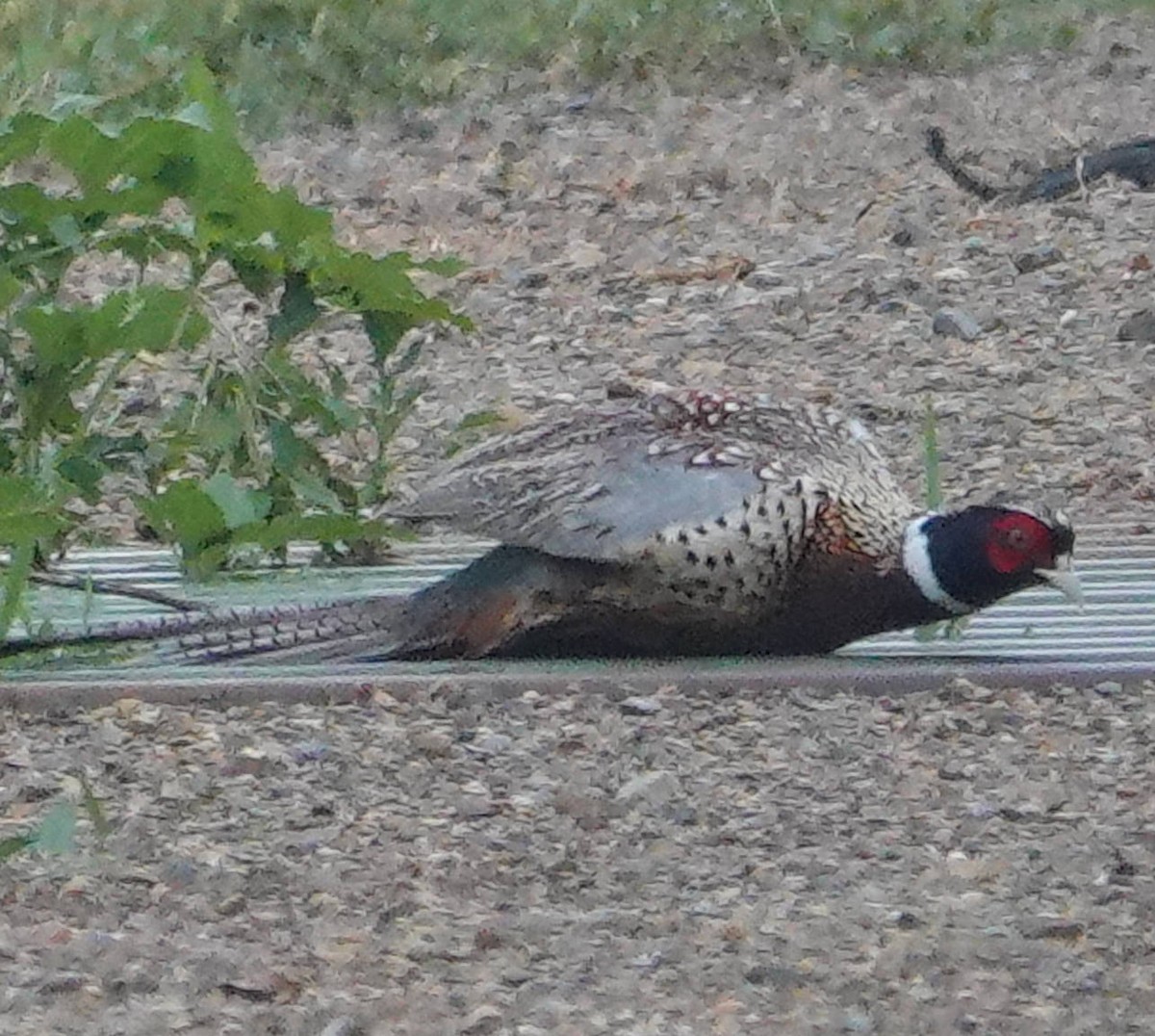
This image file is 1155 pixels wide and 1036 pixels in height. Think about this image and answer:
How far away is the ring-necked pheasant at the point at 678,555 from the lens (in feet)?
15.7

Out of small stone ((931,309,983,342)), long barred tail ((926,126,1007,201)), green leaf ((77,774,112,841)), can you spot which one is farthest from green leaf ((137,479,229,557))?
long barred tail ((926,126,1007,201))

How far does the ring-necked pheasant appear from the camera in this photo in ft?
15.7

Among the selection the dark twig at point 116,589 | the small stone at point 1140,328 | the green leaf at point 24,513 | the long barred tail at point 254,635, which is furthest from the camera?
the small stone at point 1140,328

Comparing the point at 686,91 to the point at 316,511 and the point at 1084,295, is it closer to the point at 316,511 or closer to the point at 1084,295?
Answer: the point at 1084,295

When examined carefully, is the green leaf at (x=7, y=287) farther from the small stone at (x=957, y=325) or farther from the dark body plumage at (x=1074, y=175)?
the dark body plumage at (x=1074, y=175)

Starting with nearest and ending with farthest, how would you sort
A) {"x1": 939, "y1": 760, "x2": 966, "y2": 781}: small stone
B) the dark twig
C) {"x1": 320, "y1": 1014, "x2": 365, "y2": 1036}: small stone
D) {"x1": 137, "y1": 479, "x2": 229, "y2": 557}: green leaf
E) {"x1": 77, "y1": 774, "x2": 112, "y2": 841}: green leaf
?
{"x1": 320, "y1": 1014, "x2": 365, "y2": 1036}: small stone < {"x1": 77, "y1": 774, "x2": 112, "y2": 841}: green leaf < {"x1": 939, "y1": 760, "x2": 966, "y2": 781}: small stone < {"x1": 137, "y1": 479, "x2": 229, "y2": 557}: green leaf < the dark twig

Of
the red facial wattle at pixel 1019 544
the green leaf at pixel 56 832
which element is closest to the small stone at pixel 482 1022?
the green leaf at pixel 56 832

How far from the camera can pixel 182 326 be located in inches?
186

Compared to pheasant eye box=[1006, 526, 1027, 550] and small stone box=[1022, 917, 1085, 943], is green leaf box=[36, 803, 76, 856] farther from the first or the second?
pheasant eye box=[1006, 526, 1027, 550]

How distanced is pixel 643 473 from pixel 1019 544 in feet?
2.07

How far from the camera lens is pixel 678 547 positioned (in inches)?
187

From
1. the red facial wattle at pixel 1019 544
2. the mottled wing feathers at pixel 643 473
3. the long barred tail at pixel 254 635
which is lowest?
the long barred tail at pixel 254 635

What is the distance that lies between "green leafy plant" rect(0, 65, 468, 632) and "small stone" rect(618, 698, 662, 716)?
1.64 ft

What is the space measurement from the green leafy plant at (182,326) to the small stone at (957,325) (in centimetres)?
255
